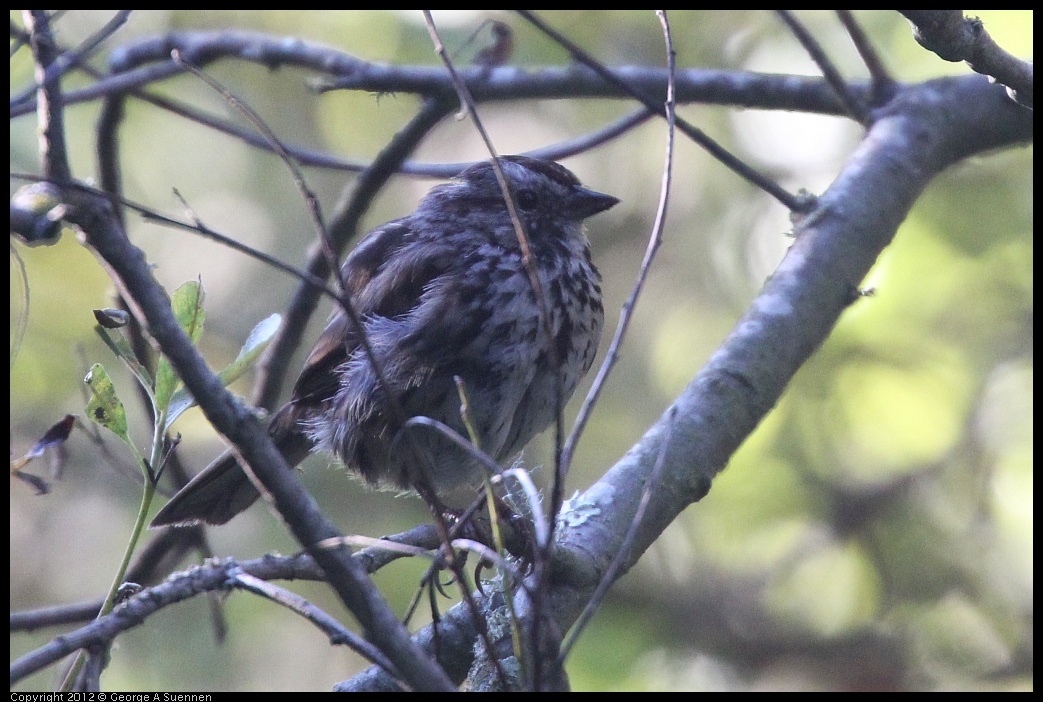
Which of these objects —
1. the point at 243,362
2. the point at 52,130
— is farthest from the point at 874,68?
the point at 52,130

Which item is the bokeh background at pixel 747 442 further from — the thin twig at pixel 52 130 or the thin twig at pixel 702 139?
the thin twig at pixel 52 130

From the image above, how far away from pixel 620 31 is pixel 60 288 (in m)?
3.44

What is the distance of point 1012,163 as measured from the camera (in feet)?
15.9

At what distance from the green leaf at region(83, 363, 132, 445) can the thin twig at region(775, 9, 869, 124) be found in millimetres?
2385

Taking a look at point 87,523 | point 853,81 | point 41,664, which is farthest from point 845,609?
point 87,523

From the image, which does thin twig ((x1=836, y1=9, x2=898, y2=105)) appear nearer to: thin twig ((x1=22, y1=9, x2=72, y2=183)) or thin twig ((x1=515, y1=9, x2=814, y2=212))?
thin twig ((x1=515, y1=9, x2=814, y2=212))

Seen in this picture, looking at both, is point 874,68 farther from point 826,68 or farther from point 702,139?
point 702,139

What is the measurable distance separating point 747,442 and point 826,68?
1823 millimetres

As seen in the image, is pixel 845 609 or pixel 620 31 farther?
pixel 620 31

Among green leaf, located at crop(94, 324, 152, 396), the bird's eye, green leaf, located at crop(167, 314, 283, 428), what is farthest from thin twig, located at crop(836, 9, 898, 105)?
green leaf, located at crop(94, 324, 152, 396)

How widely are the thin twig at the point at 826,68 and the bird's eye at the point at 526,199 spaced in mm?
1062

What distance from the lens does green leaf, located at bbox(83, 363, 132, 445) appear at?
1.91 m

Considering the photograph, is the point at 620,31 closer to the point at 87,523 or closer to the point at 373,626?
the point at 87,523

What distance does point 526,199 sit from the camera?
3.61 metres
